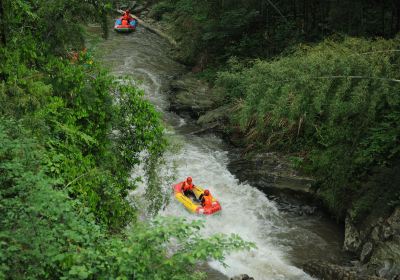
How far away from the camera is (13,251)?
4543 millimetres

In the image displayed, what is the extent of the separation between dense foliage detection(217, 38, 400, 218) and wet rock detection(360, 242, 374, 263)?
85 centimetres

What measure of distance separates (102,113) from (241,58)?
13824 millimetres

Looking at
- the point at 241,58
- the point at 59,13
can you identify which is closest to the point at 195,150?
the point at 241,58

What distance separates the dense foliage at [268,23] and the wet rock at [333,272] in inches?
393

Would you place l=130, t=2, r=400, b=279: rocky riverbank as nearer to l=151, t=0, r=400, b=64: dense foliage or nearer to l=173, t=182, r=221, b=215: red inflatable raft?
l=173, t=182, r=221, b=215: red inflatable raft

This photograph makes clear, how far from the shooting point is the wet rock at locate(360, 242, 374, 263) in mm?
10422

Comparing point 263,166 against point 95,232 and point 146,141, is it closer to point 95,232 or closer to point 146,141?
point 146,141

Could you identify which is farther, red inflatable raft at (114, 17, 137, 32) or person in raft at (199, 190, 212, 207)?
red inflatable raft at (114, 17, 137, 32)

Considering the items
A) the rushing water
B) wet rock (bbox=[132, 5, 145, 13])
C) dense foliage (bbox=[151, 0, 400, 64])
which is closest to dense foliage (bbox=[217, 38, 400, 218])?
the rushing water

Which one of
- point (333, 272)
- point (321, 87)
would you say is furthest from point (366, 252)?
point (321, 87)

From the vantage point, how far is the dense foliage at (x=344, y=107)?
30.5 ft

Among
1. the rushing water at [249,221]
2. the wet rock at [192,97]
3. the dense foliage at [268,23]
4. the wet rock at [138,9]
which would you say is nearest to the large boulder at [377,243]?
the rushing water at [249,221]

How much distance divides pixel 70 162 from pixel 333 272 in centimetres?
610

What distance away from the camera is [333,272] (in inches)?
387
